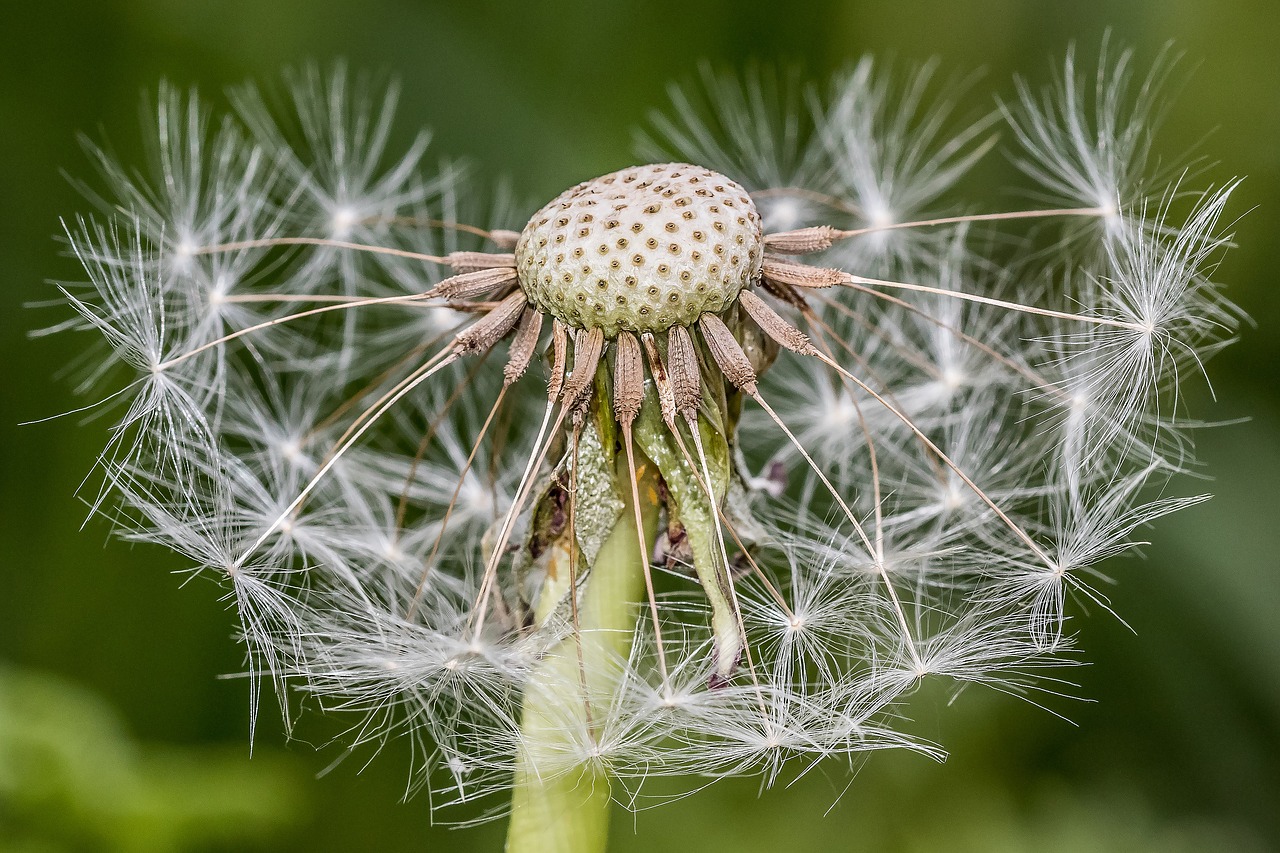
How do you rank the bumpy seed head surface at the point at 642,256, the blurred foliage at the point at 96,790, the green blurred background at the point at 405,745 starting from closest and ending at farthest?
the bumpy seed head surface at the point at 642,256
the blurred foliage at the point at 96,790
the green blurred background at the point at 405,745

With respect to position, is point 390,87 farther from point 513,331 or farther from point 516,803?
point 516,803

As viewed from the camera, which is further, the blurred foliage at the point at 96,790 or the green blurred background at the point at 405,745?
the green blurred background at the point at 405,745

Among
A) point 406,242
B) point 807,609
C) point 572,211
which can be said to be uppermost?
point 406,242

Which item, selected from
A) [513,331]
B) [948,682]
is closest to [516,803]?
[513,331]

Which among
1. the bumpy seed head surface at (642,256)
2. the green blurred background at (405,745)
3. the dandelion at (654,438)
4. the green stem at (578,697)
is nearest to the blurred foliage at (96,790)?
the green blurred background at (405,745)

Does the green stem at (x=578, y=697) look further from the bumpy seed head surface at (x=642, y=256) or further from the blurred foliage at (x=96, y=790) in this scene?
the blurred foliage at (x=96, y=790)

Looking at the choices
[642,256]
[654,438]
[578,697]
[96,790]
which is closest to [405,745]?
[96,790]

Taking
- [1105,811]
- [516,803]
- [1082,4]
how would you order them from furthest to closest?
[1082,4], [1105,811], [516,803]

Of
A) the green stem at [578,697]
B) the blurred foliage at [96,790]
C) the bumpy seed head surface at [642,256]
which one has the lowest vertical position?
the green stem at [578,697]

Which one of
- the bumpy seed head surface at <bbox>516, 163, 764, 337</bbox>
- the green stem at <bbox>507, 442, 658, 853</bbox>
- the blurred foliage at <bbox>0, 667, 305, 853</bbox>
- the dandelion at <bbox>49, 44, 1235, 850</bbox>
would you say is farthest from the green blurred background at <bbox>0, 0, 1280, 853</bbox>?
the bumpy seed head surface at <bbox>516, 163, 764, 337</bbox>
